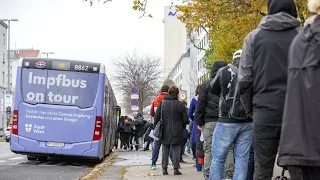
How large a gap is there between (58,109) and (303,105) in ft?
43.0

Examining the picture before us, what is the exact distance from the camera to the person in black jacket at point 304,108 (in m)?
3.54

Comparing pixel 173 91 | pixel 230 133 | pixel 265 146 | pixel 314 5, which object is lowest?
pixel 230 133

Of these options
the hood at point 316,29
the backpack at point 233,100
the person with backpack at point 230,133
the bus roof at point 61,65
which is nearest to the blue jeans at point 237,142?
the person with backpack at point 230,133

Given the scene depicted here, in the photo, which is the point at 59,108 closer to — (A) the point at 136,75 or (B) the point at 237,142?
(B) the point at 237,142

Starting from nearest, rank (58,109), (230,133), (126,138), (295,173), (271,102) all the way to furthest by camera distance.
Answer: (295,173)
(271,102)
(230,133)
(58,109)
(126,138)

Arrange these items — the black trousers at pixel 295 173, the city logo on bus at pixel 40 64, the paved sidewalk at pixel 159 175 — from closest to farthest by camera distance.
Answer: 1. the black trousers at pixel 295 173
2. the paved sidewalk at pixel 159 175
3. the city logo on bus at pixel 40 64

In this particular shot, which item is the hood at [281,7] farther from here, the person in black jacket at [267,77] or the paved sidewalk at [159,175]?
the paved sidewalk at [159,175]

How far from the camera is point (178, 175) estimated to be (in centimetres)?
1179

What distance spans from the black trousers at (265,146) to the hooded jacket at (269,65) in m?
0.06

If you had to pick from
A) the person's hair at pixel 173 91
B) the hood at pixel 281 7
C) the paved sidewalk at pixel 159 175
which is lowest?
the paved sidewalk at pixel 159 175

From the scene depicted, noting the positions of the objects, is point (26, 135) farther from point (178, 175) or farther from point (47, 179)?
point (178, 175)

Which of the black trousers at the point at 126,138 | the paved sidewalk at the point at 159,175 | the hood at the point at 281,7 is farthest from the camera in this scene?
the black trousers at the point at 126,138

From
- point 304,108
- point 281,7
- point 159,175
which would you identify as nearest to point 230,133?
point 281,7

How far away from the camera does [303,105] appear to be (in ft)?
11.8
